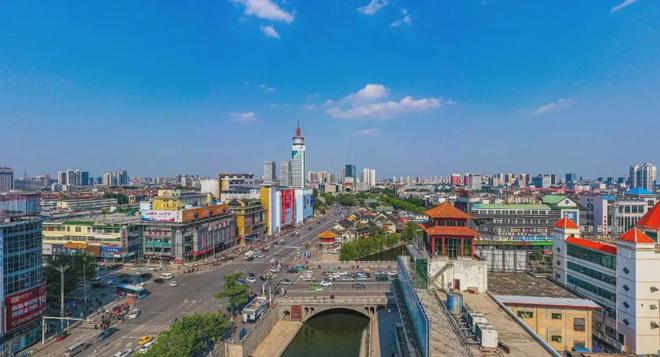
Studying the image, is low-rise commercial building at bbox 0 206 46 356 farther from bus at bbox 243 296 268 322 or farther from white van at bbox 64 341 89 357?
bus at bbox 243 296 268 322

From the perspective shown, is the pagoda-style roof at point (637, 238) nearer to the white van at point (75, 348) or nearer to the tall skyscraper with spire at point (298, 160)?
the white van at point (75, 348)

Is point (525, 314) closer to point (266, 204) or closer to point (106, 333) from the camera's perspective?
point (106, 333)

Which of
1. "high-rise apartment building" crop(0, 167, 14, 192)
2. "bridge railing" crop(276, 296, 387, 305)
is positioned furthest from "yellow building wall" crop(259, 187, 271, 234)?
"high-rise apartment building" crop(0, 167, 14, 192)

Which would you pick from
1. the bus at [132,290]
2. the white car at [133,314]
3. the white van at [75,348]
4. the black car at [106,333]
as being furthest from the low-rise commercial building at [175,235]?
the white van at [75,348]

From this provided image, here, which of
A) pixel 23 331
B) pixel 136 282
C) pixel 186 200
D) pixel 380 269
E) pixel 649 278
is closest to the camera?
pixel 649 278

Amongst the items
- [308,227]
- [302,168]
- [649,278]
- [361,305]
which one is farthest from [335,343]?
[302,168]

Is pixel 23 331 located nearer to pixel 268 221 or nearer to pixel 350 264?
pixel 350 264

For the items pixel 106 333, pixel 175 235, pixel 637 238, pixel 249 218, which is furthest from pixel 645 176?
pixel 106 333

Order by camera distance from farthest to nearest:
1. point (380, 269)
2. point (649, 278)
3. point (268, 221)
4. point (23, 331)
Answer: point (268, 221) < point (380, 269) < point (23, 331) < point (649, 278)
